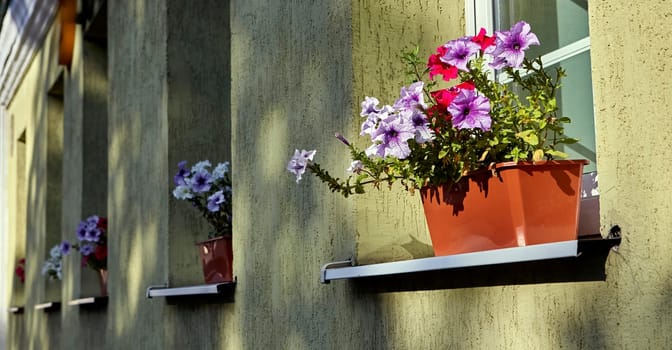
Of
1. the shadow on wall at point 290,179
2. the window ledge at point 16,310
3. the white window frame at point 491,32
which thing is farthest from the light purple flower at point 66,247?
the white window frame at point 491,32

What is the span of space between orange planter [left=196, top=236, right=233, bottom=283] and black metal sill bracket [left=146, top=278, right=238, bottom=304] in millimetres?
87

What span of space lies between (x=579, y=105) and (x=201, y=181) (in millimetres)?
1943

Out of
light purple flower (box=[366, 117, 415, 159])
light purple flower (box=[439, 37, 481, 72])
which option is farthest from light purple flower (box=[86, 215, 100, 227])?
light purple flower (box=[439, 37, 481, 72])

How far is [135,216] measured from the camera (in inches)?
189

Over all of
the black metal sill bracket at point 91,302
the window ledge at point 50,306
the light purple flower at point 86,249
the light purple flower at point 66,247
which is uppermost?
the light purple flower at point 66,247

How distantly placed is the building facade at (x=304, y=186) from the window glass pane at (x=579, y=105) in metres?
0.02

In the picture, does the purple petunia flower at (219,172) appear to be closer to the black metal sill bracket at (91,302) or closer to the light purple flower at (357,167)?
the light purple flower at (357,167)

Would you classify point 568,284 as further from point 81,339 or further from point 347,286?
point 81,339

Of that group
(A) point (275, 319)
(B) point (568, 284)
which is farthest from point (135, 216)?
(B) point (568, 284)

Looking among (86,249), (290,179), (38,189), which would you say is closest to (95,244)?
(86,249)

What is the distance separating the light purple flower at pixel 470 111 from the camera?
191 centimetres

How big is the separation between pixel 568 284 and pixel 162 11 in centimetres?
300

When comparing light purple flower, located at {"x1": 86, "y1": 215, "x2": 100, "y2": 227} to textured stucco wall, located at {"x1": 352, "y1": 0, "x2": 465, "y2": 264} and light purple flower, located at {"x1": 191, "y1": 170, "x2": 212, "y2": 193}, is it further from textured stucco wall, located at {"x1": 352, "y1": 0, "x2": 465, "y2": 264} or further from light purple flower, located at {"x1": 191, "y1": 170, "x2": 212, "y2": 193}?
textured stucco wall, located at {"x1": 352, "y1": 0, "x2": 465, "y2": 264}

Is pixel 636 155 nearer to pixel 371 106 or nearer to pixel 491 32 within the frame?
pixel 371 106
